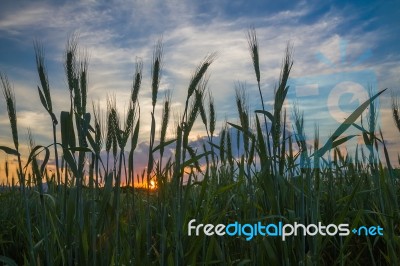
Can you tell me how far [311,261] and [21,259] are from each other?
10.4ft

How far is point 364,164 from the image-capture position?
4.79 m

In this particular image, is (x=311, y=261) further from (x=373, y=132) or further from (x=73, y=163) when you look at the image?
(x=73, y=163)

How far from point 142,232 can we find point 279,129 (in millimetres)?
1134

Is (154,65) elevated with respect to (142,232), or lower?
elevated

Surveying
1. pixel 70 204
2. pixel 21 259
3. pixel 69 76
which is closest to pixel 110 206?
pixel 70 204

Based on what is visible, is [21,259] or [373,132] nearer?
[373,132]

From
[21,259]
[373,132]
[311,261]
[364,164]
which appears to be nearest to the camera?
[311,261]

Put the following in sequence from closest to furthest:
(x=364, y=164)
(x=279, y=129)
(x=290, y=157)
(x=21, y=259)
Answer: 1. (x=279, y=129)
2. (x=290, y=157)
3. (x=21, y=259)
4. (x=364, y=164)

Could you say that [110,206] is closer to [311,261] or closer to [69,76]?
[69,76]

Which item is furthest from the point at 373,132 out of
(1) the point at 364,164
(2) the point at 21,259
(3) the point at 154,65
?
(2) the point at 21,259

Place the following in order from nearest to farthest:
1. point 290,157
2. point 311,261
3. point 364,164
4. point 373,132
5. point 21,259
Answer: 1. point 311,261
2. point 373,132
3. point 290,157
4. point 21,259
5. point 364,164

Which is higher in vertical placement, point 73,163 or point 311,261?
point 73,163

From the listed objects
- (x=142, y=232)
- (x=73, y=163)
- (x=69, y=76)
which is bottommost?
(x=142, y=232)

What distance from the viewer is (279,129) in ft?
7.71
